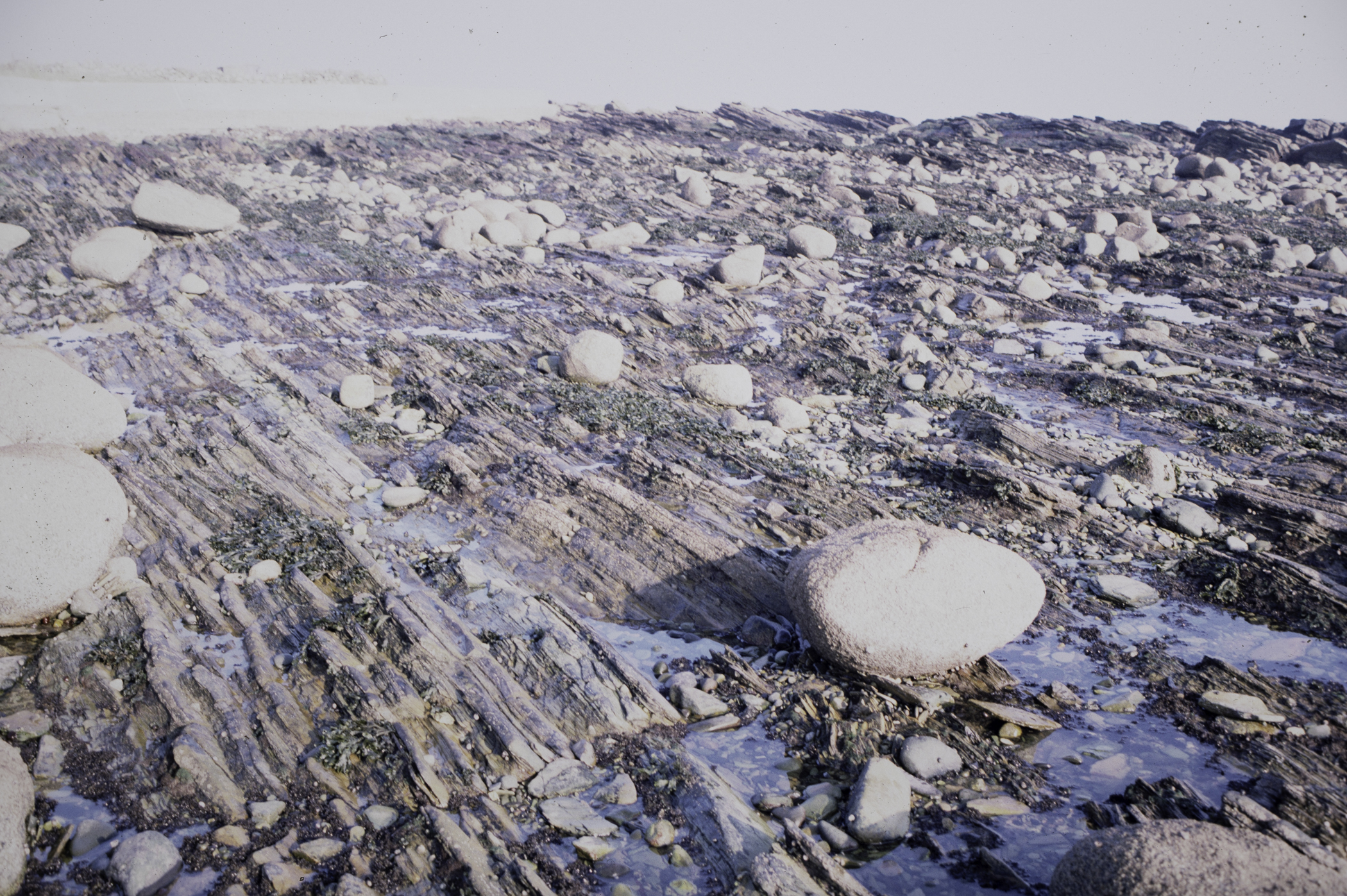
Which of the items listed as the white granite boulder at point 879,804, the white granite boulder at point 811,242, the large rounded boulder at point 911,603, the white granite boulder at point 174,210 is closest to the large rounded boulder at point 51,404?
the large rounded boulder at point 911,603

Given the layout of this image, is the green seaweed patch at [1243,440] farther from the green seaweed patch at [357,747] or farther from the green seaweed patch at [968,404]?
the green seaweed patch at [357,747]

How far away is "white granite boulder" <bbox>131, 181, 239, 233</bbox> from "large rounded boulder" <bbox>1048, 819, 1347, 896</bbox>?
2218cm

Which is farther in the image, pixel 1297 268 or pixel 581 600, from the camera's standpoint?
pixel 1297 268

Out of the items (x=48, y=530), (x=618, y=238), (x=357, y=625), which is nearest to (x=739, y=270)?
(x=618, y=238)

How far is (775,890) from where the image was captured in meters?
4.18

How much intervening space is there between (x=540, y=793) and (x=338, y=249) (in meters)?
18.1

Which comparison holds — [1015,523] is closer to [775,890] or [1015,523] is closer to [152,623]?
[775,890]

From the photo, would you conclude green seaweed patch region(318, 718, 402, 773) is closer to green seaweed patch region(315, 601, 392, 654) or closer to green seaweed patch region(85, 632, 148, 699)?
green seaweed patch region(315, 601, 392, 654)

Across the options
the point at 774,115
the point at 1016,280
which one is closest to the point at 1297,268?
the point at 1016,280

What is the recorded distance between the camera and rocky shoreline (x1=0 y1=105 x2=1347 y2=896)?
4754mm

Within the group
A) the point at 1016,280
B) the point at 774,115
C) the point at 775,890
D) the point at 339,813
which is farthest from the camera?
the point at 774,115

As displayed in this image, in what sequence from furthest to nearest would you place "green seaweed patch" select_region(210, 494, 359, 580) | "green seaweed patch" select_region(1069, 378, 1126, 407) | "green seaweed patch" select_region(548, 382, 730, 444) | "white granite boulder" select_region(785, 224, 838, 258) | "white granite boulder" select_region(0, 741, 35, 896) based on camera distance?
1. "white granite boulder" select_region(785, 224, 838, 258)
2. "green seaweed patch" select_region(1069, 378, 1126, 407)
3. "green seaweed patch" select_region(548, 382, 730, 444)
4. "green seaweed patch" select_region(210, 494, 359, 580)
5. "white granite boulder" select_region(0, 741, 35, 896)

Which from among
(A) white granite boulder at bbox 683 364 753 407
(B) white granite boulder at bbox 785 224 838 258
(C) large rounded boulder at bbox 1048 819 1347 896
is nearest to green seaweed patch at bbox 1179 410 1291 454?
(A) white granite boulder at bbox 683 364 753 407

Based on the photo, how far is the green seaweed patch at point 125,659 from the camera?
573 cm
